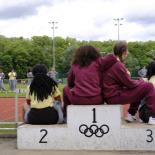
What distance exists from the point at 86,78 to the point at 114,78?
0.48m

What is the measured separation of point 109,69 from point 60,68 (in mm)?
95507

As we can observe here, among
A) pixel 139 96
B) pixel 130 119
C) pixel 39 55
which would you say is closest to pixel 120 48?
pixel 139 96

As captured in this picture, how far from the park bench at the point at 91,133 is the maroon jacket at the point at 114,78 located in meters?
0.42

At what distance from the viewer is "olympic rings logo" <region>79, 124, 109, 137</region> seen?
757 centimetres

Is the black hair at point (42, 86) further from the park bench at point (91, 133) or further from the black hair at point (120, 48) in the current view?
the black hair at point (120, 48)

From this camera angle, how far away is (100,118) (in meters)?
7.58

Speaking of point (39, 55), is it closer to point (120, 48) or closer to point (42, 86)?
point (120, 48)

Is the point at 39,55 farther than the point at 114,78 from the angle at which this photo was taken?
Yes

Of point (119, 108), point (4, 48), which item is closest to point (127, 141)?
point (119, 108)

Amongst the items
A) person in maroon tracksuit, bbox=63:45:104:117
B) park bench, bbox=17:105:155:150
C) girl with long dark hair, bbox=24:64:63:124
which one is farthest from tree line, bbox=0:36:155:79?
park bench, bbox=17:105:155:150

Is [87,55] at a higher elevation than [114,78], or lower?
higher

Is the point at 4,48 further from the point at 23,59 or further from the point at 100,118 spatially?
the point at 100,118

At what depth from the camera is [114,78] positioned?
7863mm

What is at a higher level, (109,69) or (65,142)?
(109,69)
